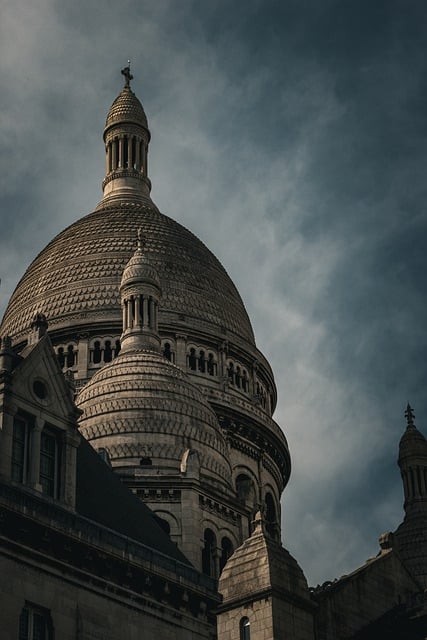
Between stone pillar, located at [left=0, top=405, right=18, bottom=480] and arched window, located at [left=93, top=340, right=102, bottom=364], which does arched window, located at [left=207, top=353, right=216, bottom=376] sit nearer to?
arched window, located at [left=93, top=340, right=102, bottom=364]

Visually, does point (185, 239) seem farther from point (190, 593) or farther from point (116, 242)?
point (190, 593)

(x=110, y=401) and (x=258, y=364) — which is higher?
(x=258, y=364)

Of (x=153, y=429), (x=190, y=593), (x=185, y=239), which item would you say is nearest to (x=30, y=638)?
(x=190, y=593)

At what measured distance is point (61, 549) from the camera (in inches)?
1448

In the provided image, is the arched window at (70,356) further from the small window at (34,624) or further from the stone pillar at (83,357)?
the small window at (34,624)

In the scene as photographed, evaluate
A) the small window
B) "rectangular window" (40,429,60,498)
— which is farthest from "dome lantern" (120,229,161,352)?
the small window

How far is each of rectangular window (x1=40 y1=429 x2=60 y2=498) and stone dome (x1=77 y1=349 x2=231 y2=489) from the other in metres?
19.7

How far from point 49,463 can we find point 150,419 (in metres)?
22.1

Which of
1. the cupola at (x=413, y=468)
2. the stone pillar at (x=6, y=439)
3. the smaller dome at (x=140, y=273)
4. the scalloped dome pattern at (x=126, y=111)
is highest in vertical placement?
the scalloped dome pattern at (x=126, y=111)

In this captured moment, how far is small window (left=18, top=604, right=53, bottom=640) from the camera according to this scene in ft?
116

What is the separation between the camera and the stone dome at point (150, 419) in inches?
2360

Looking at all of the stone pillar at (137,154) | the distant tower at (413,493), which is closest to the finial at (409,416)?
the distant tower at (413,493)

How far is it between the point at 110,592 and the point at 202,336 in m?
41.1

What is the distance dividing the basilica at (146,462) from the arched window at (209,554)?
0.21 ft
